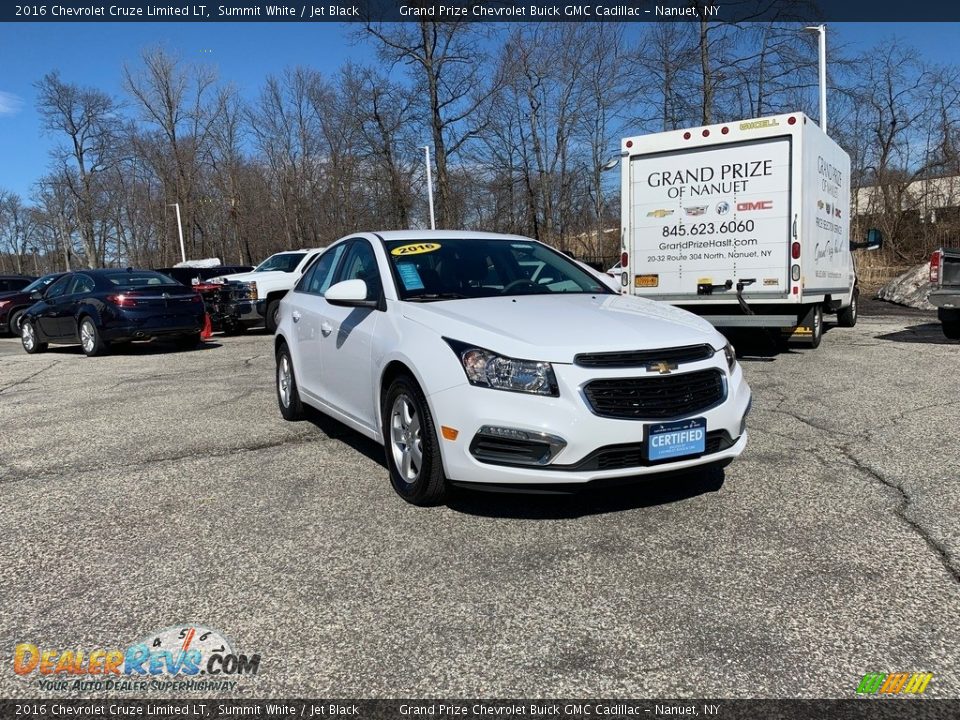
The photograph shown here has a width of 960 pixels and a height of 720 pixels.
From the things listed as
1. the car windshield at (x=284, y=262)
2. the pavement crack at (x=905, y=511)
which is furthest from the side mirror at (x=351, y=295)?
the car windshield at (x=284, y=262)

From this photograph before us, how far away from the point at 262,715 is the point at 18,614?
4.67 ft

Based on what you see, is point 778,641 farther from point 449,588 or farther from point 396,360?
point 396,360

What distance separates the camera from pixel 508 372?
12.1ft

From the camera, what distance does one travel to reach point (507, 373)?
3.68 m

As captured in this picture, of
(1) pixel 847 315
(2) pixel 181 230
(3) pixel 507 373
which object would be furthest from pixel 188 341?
(2) pixel 181 230

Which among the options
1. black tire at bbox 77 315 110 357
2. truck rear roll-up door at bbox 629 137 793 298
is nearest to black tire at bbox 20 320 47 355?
black tire at bbox 77 315 110 357

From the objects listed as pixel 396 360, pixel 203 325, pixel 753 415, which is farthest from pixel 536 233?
pixel 396 360

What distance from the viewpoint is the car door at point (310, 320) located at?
5703mm

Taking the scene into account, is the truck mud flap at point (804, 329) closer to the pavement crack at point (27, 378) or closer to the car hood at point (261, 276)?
the car hood at point (261, 276)

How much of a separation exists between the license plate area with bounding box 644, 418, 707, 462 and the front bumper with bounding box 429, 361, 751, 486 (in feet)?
0.10

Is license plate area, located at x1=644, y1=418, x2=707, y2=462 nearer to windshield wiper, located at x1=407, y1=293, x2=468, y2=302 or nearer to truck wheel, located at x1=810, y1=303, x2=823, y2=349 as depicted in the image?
windshield wiper, located at x1=407, y1=293, x2=468, y2=302

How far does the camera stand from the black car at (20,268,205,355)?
12.3 metres

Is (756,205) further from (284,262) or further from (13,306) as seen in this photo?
(13,306)

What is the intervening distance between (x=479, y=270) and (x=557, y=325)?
3.93ft
